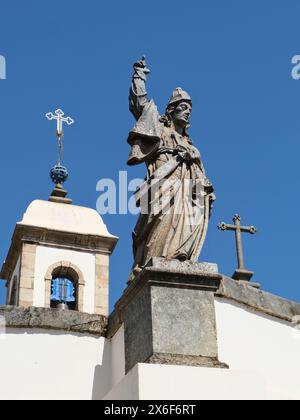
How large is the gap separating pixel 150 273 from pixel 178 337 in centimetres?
52

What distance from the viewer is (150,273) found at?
6926 millimetres

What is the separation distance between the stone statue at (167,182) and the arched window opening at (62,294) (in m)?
12.5

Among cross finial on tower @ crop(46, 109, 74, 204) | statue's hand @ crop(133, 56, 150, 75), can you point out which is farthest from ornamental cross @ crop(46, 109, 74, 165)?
statue's hand @ crop(133, 56, 150, 75)

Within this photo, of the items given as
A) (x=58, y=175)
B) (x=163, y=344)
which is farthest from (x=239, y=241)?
(x=58, y=175)

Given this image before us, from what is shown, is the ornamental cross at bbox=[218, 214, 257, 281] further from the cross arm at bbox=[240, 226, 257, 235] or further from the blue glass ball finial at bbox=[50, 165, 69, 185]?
the blue glass ball finial at bbox=[50, 165, 69, 185]

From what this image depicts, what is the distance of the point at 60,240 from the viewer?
21.1m

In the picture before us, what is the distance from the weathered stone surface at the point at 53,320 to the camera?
7484mm

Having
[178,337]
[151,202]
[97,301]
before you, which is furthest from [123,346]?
[97,301]

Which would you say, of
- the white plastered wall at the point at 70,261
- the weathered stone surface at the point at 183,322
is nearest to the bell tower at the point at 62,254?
Answer: the white plastered wall at the point at 70,261

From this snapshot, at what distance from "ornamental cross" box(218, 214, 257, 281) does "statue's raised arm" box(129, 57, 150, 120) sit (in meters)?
3.14

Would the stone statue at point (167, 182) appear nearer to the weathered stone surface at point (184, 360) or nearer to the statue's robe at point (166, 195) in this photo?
the statue's robe at point (166, 195)

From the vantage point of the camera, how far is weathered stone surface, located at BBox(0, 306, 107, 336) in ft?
24.6

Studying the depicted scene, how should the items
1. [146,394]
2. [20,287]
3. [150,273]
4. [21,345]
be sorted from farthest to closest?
1. [20,287]
2. [21,345]
3. [150,273]
4. [146,394]

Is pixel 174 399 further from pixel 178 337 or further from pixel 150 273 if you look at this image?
pixel 150 273
